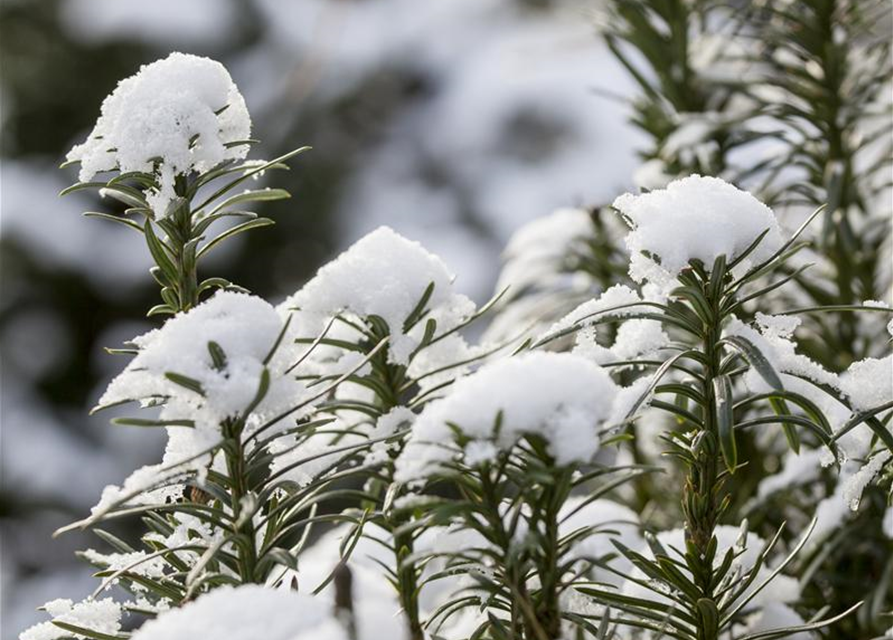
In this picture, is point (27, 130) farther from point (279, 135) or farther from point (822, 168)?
point (822, 168)

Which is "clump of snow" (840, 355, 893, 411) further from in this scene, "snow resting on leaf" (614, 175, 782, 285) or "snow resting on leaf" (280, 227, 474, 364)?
"snow resting on leaf" (280, 227, 474, 364)

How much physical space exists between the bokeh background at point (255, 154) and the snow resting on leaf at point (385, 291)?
346 cm

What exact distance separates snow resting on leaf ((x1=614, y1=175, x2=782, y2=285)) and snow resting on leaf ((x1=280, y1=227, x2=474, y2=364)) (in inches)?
5.3

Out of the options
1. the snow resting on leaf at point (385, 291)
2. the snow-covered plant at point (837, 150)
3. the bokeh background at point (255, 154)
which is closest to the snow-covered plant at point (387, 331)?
the snow resting on leaf at point (385, 291)

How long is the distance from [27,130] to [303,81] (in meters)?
1.32

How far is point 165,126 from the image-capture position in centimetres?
61

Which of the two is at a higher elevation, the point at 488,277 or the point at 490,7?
the point at 490,7

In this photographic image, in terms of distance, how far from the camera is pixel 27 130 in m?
4.75

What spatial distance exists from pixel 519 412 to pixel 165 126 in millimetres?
296

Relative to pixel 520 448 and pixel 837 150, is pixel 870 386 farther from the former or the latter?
pixel 837 150

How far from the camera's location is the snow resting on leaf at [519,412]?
0.47m

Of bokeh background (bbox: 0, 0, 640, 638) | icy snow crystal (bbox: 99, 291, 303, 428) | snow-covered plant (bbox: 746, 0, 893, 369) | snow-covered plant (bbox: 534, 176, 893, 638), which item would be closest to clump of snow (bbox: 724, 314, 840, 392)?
snow-covered plant (bbox: 534, 176, 893, 638)

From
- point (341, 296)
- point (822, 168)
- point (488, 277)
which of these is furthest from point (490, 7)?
point (341, 296)

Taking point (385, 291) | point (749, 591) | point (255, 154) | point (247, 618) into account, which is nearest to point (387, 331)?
point (385, 291)
